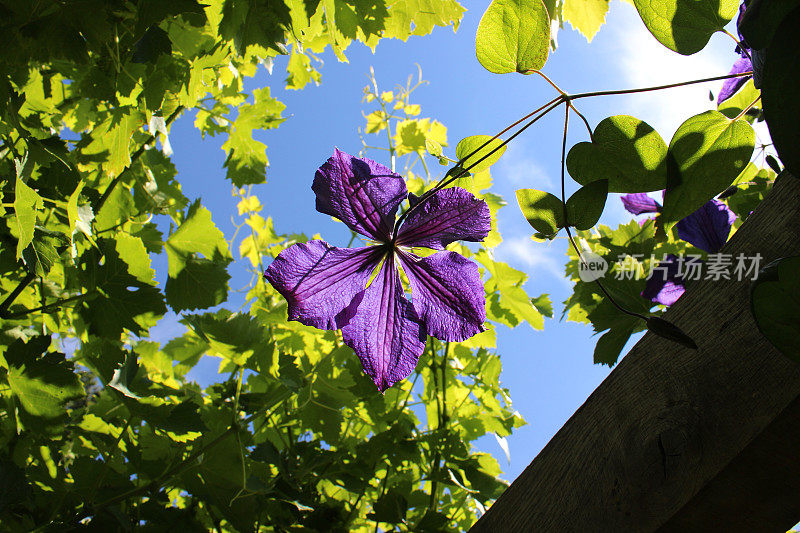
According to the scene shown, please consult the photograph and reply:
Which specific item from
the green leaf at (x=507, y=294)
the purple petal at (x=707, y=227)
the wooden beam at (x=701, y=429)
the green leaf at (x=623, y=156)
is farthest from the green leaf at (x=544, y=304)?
the green leaf at (x=623, y=156)

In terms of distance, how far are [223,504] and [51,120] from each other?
1.11 m

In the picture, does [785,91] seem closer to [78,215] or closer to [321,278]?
[321,278]

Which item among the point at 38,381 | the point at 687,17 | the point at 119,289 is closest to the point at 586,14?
the point at 687,17

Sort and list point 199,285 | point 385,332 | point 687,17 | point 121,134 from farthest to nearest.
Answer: point 199,285 → point 121,134 → point 385,332 → point 687,17

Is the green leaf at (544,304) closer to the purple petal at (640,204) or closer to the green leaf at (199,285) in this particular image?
the purple petal at (640,204)

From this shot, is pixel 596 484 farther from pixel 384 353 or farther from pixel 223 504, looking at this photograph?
pixel 223 504

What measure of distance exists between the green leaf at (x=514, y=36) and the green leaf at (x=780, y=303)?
272 mm

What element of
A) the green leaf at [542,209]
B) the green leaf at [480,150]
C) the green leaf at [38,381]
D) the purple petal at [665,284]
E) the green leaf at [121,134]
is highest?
the green leaf at [121,134]

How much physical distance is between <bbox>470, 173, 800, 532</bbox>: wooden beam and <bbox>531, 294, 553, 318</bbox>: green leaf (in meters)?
0.79

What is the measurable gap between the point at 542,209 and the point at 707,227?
53cm

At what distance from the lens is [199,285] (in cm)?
112

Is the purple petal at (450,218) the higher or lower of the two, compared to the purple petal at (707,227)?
higher

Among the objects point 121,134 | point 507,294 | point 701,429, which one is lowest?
point 701,429

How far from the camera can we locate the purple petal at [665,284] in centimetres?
90
